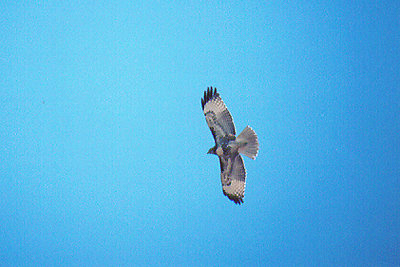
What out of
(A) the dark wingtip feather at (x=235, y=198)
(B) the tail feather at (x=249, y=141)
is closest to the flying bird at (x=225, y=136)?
(B) the tail feather at (x=249, y=141)

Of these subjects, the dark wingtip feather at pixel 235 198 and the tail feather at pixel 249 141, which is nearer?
the tail feather at pixel 249 141

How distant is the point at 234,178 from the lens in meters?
1.73

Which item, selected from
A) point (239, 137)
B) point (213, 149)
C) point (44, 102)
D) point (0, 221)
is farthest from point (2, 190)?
point (239, 137)

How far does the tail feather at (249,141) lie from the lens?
1.59m

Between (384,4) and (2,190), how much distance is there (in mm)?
2632

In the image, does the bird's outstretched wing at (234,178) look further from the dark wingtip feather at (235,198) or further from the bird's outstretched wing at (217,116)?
the bird's outstretched wing at (217,116)

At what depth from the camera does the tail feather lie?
1587 mm

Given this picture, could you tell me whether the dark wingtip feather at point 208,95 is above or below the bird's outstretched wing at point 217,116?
above

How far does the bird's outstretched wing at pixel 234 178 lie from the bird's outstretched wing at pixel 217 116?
141 mm

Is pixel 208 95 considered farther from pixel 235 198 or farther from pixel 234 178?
pixel 235 198

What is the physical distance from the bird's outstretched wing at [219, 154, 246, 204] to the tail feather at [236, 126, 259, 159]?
0.07 meters

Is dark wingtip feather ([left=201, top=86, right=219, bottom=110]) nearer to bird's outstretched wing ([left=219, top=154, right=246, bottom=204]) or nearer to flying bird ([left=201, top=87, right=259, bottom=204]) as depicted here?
flying bird ([left=201, top=87, right=259, bottom=204])

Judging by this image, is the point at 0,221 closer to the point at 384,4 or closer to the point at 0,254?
the point at 0,254

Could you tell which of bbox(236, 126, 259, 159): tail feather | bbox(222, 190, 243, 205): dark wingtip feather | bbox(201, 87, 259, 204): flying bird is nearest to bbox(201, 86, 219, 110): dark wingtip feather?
bbox(201, 87, 259, 204): flying bird
